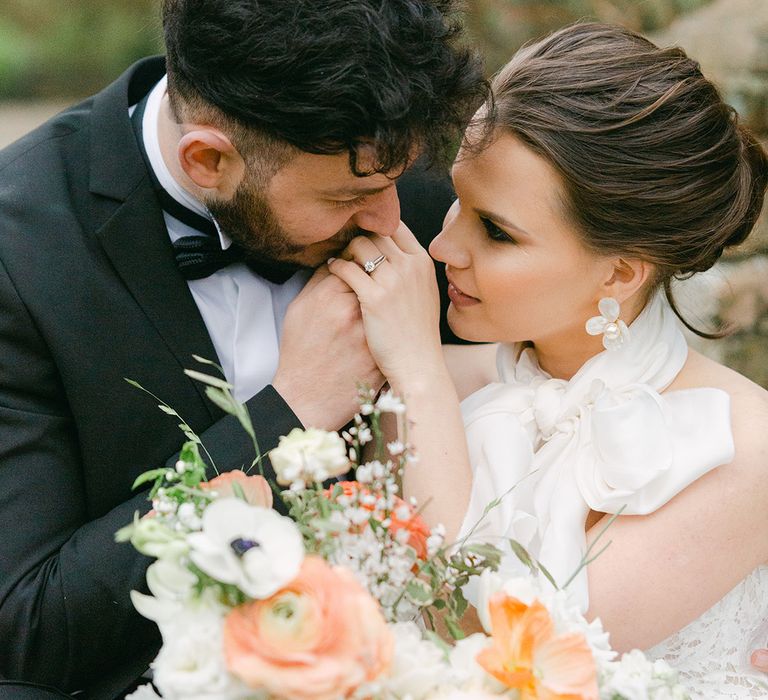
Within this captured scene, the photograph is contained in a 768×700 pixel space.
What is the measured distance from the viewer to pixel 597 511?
2.05 metres

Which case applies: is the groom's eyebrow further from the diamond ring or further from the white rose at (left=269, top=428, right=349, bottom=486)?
the white rose at (left=269, top=428, right=349, bottom=486)

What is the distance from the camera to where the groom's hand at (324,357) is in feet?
7.04

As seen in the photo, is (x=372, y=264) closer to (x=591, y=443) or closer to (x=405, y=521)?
(x=591, y=443)

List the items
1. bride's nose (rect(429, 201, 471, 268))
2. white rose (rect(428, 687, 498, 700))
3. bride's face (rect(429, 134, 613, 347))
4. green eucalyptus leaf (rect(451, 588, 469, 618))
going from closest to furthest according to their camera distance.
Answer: white rose (rect(428, 687, 498, 700)), green eucalyptus leaf (rect(451, 588, 469, 618)), bride's face (rect(429, 134, 613, 347)), bride's nose (rect(429, 201, 471, 268))

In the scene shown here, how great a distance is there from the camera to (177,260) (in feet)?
7.35

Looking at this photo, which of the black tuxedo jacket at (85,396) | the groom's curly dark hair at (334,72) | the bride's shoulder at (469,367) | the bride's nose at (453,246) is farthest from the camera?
the bride's shoulder at (469,367)

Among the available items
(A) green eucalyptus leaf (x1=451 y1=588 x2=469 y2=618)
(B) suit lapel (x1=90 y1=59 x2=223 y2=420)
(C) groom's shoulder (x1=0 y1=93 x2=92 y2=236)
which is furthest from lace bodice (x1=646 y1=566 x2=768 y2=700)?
(C) groom's shoulder (x1=0 y1=93 x2=92 y2=236)

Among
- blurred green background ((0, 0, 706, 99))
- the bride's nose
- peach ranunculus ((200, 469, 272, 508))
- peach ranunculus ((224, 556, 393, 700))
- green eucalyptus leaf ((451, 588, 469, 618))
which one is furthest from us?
blurred green background ((0, 0, 706, 99))

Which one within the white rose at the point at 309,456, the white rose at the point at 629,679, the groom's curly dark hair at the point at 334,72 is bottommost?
the white rose at the point at 629,679

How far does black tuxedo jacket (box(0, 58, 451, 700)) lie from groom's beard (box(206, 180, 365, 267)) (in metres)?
0.16

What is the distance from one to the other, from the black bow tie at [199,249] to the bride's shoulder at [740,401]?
101 centimetres

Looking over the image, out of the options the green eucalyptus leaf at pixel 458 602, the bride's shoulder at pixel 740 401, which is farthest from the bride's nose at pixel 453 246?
the green eucalyptus leaf at pixel 458 602

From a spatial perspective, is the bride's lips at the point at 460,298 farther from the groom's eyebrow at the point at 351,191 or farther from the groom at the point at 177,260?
the groom's eyebrow at the point at 351,191

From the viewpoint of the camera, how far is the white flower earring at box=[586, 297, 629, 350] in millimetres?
2195
